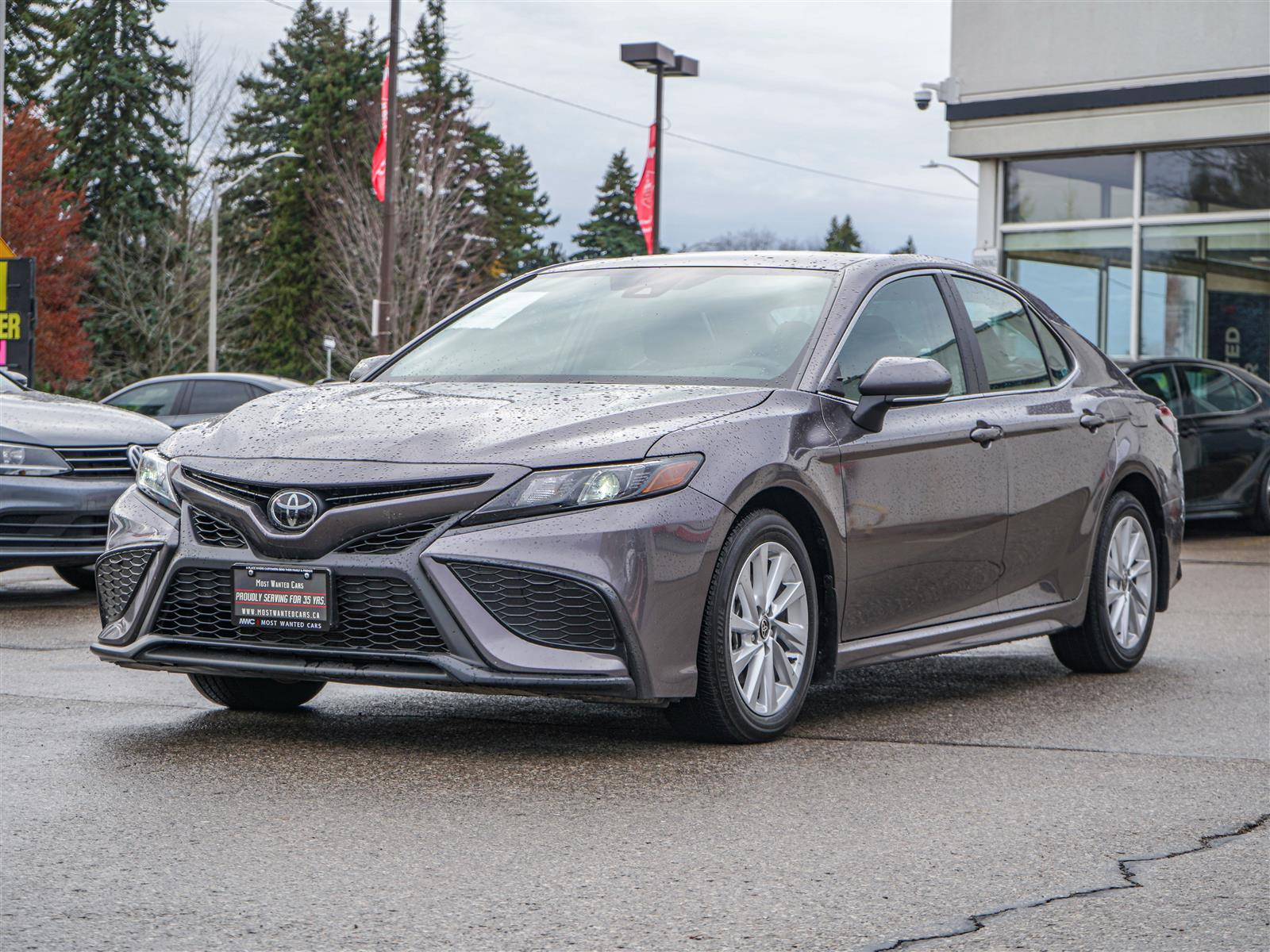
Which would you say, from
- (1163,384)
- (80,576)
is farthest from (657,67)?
(80,576)

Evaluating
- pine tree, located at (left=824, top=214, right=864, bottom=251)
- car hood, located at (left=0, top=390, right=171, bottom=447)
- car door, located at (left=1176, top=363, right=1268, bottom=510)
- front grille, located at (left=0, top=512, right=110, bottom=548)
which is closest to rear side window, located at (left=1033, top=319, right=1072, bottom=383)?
car hood, located at (left=0, top=390, right=171, bottom=447)

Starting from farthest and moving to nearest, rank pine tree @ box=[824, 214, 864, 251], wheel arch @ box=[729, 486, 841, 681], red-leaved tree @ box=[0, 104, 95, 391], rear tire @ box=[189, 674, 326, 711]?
pine tree @ box=[824, 214, 864, 251] → red-leaved tree @ box=[0, 104, 95, 391] → rear tire @ box=[189, 674, 326, 711] → wheel arch @ box=[729, 486, 841, 681]

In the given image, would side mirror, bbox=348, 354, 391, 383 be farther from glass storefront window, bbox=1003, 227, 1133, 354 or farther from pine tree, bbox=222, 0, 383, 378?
pine tree, bbox=222, 0, 383, 378

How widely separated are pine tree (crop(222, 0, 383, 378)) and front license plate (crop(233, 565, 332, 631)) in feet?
187

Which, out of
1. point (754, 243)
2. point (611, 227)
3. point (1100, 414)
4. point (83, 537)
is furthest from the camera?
point (611, 227)

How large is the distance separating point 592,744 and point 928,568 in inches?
60.0

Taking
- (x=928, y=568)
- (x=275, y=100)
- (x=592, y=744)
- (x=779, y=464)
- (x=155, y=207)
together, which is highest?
(x=275, y=100)

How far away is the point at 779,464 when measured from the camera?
236 inches

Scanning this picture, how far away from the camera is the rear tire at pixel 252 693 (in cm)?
650

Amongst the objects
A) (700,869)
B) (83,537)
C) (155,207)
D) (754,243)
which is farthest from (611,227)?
(700,869)

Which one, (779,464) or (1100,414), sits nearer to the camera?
(779,464)

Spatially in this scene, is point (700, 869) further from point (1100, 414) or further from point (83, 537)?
point (83, 537)

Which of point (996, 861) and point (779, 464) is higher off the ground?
point (779, 464)

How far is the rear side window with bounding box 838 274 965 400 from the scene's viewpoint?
670 cm
